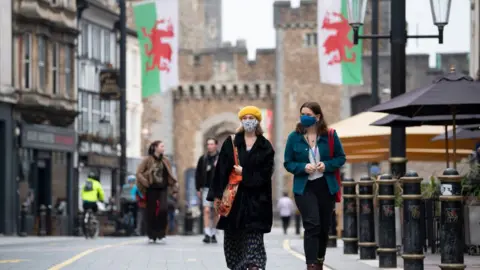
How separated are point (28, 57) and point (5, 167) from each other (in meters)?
4.75

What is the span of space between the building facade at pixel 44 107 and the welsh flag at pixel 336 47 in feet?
35.3

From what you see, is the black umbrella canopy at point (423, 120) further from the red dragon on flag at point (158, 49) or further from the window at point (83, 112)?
the window at point (83, 112)

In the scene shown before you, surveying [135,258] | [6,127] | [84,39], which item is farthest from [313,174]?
[84,39]

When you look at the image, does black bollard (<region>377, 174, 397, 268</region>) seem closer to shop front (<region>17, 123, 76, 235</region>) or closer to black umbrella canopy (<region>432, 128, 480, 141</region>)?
black umbrella canopy (<region>432, 128, 480, 141</region>)

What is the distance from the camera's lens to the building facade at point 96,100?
5653 cm

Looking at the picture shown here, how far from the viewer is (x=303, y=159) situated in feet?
49.9

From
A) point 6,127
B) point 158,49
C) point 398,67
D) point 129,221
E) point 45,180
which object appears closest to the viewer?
point 398,67

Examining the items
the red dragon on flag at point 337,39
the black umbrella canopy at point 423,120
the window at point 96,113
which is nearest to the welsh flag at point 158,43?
the red dragon on flag at point 337,39

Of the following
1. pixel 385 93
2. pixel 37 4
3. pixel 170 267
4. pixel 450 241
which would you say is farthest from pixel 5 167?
pixel 385 93

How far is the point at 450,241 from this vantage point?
1473 centimetres

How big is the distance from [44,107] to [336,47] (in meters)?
13.0

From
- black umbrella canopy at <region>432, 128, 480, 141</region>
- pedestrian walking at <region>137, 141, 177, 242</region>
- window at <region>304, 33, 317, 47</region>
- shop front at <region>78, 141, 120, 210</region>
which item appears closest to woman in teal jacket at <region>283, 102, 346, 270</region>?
pedestrian walking at <region>137, 141, 177, 242</region>

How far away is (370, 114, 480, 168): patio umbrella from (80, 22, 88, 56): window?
1338 inches

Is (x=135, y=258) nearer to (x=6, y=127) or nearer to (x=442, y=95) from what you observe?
(x=442, y=95)
